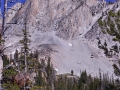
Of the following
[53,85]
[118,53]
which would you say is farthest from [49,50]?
[118,53]

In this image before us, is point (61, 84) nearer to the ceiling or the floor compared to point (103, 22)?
nearer to the floor

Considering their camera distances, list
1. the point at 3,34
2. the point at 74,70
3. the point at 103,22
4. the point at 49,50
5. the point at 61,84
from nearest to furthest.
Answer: the point at 3,34, the point at 103,22, the point at 61,84, the point at 74,70, the point at 49,50

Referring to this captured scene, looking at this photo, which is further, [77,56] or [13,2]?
[77,56]

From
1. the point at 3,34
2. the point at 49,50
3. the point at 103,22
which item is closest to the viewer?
the point at 3,34

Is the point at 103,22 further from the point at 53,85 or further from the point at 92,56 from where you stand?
the point at 92,56

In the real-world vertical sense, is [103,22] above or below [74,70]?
above

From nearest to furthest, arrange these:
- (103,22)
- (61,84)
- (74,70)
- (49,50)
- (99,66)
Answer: (103,22)
(61,84)
(74,70)
(99,66)
(49,50)

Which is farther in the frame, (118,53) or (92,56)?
(92,56)

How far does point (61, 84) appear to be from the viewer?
123 metres

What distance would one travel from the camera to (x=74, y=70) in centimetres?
17388

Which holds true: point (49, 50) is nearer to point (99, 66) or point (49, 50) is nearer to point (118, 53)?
point (99, 66)

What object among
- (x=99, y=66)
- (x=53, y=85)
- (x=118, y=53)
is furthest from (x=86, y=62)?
(x=118, y=53)

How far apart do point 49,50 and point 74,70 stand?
1211 inches

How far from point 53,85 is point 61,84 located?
15.2 feet
